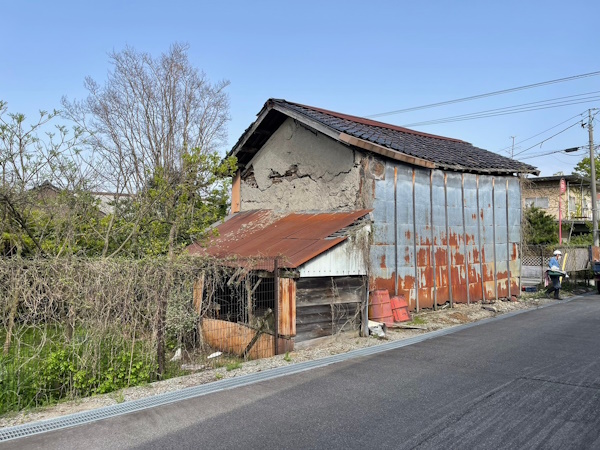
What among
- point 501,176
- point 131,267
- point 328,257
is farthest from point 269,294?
point 501,176

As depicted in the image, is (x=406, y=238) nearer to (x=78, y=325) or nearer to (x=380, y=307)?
(x=380, y=307)

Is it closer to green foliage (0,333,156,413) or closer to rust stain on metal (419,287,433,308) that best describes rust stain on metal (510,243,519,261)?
rust stain on metal (419,287,433,308)

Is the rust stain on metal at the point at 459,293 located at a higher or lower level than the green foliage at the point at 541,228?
lower

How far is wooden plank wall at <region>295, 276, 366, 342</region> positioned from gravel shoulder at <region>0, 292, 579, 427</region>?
21 cm

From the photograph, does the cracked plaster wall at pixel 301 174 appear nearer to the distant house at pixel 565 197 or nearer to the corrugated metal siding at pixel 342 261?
the corrugated metal siding at pixel 342 261

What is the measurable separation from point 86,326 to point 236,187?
9.80 metres

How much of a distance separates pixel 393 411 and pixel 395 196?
7.13 meters

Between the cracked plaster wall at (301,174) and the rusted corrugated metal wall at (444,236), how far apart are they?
2.92ft

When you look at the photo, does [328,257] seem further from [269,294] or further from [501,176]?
[501,176]

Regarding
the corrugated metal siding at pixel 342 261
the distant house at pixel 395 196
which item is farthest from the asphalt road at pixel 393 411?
the distant house at pixel 395 196

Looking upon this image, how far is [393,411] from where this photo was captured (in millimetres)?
5164

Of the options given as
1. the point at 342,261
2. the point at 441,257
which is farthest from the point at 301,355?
the point at 441,257

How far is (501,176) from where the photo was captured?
14586mm

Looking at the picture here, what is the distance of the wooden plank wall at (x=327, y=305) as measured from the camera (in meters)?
8.64
